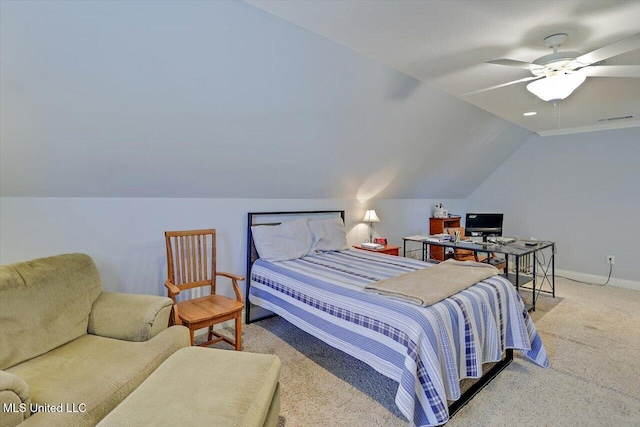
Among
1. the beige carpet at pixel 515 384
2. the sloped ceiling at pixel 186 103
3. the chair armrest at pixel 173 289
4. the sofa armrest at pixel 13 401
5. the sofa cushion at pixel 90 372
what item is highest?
the sloped ceiling at pixel 186 103

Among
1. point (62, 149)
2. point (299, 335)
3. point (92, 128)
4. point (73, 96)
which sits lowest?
point (299, 335)

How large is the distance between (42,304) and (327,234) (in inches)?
98.2

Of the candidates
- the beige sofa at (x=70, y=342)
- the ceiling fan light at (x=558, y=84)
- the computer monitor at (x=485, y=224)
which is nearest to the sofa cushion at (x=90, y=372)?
the beige sofa at (x=70, y=342)

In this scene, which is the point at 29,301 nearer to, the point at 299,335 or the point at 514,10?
the point at 299,335

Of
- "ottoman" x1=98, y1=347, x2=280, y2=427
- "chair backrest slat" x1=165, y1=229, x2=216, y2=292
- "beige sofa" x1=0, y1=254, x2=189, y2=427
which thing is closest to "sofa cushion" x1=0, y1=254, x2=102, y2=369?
"beige sofa" x1=0, y1=254, x2=189, y2=427

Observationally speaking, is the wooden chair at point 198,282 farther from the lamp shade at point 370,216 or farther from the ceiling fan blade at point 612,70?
the ceiling fan blade at point 612,70

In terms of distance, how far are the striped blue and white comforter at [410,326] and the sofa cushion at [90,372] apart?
952mm

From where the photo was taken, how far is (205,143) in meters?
2.50

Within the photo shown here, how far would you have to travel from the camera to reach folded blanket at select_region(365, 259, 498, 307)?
190 cm

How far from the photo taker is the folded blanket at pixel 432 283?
1899mm

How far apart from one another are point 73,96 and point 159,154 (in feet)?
2.16

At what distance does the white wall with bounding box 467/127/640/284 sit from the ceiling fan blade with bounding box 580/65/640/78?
3125 mm

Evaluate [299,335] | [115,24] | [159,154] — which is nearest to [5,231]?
[159,154]

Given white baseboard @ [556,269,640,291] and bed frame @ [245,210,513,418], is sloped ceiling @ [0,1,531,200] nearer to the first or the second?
bed frame @ [245,210,513,418]
